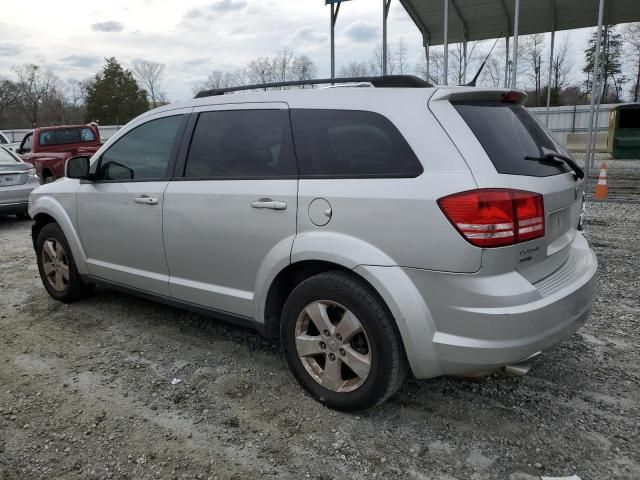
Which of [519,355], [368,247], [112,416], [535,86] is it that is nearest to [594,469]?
[519,355]

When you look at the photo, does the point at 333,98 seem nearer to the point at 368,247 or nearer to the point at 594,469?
the point at 368,247

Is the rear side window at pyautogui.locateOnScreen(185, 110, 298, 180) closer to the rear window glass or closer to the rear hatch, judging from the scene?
the rear hatch

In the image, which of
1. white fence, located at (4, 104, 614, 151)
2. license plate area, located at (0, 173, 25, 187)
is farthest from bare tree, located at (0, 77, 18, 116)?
license plate area, located at (0, 173, 25, 187)

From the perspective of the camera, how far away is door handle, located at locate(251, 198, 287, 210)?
9.80ft

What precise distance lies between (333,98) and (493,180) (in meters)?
1.07

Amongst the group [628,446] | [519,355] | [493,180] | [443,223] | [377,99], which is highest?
[377,99]

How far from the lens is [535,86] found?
5688cm

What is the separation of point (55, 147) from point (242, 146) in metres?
12.2

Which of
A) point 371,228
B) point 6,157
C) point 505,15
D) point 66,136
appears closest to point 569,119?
point 505,15

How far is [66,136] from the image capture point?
13859 millimetres

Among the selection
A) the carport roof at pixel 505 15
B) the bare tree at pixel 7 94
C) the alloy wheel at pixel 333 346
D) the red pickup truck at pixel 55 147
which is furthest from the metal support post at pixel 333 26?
the bare tree at pixel 7 94

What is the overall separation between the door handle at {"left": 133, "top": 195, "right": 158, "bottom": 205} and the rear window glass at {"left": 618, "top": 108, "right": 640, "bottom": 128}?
2046 centimetres

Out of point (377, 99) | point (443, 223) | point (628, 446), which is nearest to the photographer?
point (443, 223)

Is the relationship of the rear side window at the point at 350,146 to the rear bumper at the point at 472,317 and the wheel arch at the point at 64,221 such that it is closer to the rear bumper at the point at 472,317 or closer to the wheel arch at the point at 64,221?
the rear bumper at the point at 472,317
